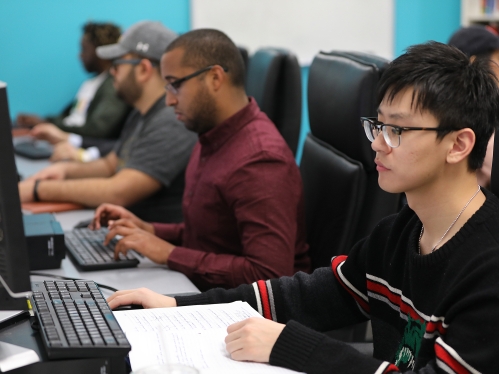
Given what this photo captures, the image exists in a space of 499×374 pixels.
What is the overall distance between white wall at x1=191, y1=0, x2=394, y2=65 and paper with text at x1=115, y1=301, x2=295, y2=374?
356 cm

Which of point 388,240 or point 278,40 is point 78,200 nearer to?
point 388,240

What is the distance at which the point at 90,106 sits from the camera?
404cm

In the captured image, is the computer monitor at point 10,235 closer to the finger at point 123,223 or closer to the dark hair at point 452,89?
the dark hair at point 452,89

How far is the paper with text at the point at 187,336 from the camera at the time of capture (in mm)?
973

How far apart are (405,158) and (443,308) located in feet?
0.76

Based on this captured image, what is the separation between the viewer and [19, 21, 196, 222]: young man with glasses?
2211 millimetres

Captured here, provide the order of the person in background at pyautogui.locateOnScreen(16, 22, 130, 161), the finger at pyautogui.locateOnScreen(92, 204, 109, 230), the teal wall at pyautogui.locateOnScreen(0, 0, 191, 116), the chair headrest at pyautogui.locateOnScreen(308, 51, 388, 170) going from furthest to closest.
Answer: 1. the teal wall at pyautogui.locateOnScreen(0, 0, 191, 116)
2. the person in background at pyautogui.locateOnScreen(16, 22, 130, 161)
3. the finger at pyautogui.locateOnScreen(92, 204, 109, 230)
4. the chair headrest at pyautogui.locateOnScreen(308, 51, 388, 170)

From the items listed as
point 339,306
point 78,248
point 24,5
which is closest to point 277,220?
point 339,306

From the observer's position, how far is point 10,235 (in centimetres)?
88

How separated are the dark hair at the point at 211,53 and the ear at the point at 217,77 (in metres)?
0.02

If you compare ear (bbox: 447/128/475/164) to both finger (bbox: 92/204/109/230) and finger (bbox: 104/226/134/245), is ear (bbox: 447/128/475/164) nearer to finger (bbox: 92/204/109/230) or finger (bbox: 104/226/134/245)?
finger (bbox: 104/226/134/245)

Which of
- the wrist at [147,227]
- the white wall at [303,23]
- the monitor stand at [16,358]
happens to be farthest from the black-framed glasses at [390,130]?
the white wall at [303,23]

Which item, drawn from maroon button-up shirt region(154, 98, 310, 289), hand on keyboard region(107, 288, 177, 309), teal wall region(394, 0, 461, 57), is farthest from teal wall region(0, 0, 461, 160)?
hand on keyboard region(107, 288, 177, 309)

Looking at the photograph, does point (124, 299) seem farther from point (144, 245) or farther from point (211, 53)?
point (211, 53)
